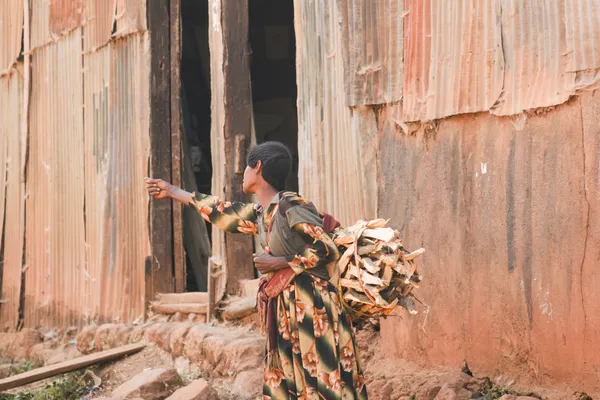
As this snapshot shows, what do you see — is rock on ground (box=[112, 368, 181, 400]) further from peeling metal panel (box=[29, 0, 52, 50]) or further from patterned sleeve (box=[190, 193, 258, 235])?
peeling metal panel (box=[29, 0, 52, 50])

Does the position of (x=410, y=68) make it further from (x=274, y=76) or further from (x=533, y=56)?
(x=274, y=76)

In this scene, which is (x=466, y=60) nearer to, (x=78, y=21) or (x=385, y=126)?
(x=385, y=126)

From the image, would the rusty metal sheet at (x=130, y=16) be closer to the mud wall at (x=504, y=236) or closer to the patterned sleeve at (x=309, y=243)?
the mud wall at (x=504, y=236)

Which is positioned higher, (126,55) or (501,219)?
(126,55)

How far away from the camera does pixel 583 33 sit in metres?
4.54

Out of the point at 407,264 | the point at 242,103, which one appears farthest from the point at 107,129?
the point at 407,264

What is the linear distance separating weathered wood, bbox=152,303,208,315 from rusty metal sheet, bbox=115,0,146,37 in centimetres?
223

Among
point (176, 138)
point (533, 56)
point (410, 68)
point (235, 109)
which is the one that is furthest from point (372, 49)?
point (176, 138)

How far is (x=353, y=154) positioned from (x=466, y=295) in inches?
50.8

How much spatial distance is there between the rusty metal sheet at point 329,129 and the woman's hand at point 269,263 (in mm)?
1572

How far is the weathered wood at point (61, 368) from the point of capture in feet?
23.9

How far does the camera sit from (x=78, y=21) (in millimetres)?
9414

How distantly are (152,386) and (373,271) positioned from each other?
2451 mm

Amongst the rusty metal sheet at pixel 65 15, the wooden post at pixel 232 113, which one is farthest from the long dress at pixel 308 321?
the rusty metal sheet at pixel 65 15
